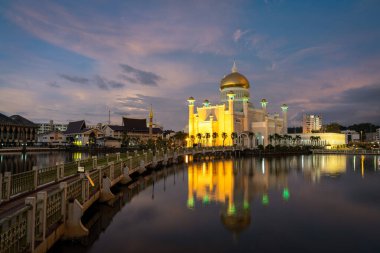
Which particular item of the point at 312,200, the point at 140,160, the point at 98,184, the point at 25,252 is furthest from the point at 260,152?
the point at 25,252

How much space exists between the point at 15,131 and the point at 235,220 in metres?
84.1

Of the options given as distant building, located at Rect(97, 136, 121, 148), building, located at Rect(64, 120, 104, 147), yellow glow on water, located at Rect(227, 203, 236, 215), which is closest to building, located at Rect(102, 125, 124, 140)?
building, located at Rect(64, 120, 104, 147)

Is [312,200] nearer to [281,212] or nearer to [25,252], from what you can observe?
[281,212]

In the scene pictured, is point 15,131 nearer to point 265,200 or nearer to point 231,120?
point 231,120

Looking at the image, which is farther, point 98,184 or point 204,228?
point 98,184

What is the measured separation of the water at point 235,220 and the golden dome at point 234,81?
204 ft

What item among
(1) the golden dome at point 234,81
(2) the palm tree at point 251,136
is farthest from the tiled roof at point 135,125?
(2) the palm tree at point 251,136

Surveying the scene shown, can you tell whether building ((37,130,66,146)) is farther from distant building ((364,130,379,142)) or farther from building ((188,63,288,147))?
distant building ((364,130,379,142))

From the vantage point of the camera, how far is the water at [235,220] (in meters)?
11.1

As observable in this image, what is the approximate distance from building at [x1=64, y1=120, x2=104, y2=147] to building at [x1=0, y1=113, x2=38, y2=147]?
1585cm

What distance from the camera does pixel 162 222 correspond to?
1425 cm

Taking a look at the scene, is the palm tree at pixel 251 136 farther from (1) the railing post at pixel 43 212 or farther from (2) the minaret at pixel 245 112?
(1) the railing post at pixel 43 212

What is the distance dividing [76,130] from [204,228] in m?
100

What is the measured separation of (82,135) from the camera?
101500 mm
